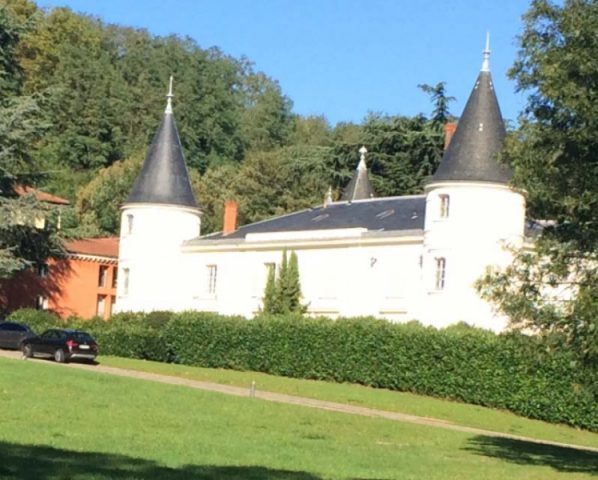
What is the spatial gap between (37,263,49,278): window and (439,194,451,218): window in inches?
929

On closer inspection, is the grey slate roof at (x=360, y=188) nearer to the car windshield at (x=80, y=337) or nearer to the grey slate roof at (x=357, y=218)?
the grey slate roof at (x=357, y=218)

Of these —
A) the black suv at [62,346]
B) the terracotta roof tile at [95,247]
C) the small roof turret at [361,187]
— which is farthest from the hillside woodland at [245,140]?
the black suv at [62,346]

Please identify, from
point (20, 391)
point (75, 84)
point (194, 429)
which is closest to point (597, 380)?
point (194, 429)

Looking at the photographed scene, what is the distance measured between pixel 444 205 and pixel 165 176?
18047 millimetres

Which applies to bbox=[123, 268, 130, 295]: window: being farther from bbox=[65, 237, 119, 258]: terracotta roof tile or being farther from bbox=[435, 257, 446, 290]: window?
bbox=[435, 257, 446, 290]: window

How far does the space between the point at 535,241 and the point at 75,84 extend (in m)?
80.0

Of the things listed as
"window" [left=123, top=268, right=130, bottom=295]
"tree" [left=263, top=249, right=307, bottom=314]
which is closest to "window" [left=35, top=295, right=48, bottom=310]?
"window" [left=123, top=268, right=130, bottom=295]

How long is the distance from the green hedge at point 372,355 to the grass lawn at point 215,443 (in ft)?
29.1

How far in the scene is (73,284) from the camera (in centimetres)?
7469

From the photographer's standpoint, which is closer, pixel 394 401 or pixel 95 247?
pixel 394 401

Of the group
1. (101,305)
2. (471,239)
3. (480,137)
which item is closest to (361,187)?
(101,305)

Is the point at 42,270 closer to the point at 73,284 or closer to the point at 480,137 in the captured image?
the point at 73,284

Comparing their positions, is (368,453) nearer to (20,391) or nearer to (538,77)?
(538,77)

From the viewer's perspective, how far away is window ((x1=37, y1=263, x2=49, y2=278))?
214 feet
